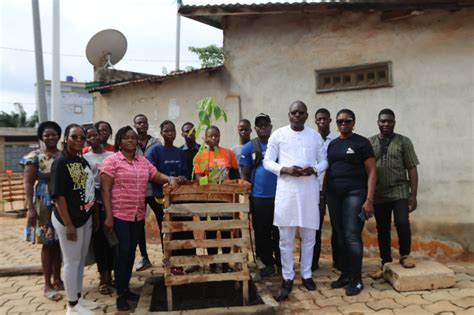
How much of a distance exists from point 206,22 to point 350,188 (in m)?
3.81

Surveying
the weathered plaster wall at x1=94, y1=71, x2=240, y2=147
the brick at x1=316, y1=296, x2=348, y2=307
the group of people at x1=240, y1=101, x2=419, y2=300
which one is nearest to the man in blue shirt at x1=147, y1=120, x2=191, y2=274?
the group of people at x1=240, y1=101, x2=419, y2=300

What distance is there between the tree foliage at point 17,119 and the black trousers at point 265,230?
120 ft

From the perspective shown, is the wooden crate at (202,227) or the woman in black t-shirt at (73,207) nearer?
the woman in black t-shirt at (73,207)

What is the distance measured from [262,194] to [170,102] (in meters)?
3.02

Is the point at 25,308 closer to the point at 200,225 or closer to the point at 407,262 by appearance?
the point at 200,225

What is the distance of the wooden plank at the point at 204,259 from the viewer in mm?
3502

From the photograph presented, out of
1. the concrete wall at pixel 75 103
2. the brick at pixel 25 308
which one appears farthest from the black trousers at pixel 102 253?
the concrete wall at pixel 75 103

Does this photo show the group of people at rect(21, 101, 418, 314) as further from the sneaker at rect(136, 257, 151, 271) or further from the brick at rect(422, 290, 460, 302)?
the sneaker at rect(136, 257, 151, 271)

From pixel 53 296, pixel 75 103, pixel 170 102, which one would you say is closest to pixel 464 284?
pixel 53 296

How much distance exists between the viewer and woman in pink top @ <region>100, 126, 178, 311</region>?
3490 millimetres

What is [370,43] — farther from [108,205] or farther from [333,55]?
[108,205]

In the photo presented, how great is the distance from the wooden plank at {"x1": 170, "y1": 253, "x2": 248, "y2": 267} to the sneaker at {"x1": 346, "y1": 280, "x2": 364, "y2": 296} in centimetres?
114

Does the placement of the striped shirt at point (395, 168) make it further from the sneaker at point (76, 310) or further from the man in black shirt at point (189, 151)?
the sneaker at point (76, 310)

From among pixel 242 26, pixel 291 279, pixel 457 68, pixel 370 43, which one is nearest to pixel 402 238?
pixel 291 279
